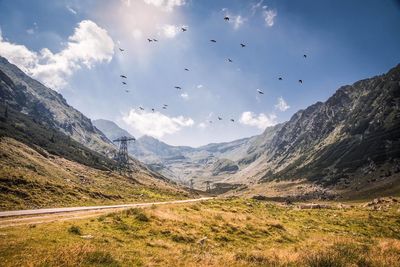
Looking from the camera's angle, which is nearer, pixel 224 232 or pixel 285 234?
pixel 224 232

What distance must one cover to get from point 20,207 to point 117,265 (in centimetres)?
2519

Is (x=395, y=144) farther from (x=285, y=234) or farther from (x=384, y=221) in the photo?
(x=285, y=234)

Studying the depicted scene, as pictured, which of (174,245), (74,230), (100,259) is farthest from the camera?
(174,245)

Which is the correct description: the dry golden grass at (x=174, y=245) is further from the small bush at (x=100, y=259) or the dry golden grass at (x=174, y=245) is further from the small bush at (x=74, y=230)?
the small bush at (x=74, y=230)

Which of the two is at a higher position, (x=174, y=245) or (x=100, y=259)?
(x=100, y=259)

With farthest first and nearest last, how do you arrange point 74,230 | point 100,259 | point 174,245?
point 174,245 < point 74,230 < point 100,259

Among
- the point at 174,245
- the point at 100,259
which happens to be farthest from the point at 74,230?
the point at 100,259

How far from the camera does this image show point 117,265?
14227 mm

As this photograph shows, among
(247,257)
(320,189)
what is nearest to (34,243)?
(247,257)

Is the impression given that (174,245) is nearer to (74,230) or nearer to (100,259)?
(74,230)

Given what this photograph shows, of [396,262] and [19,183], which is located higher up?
[396,262]

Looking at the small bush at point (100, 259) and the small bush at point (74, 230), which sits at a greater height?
the small bush at point (100, 259)

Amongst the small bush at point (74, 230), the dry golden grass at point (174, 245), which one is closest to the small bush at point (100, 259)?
the dry golden grass at point (174, 245)

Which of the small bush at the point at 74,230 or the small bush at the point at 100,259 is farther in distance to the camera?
the small bush at the point at 74,230
